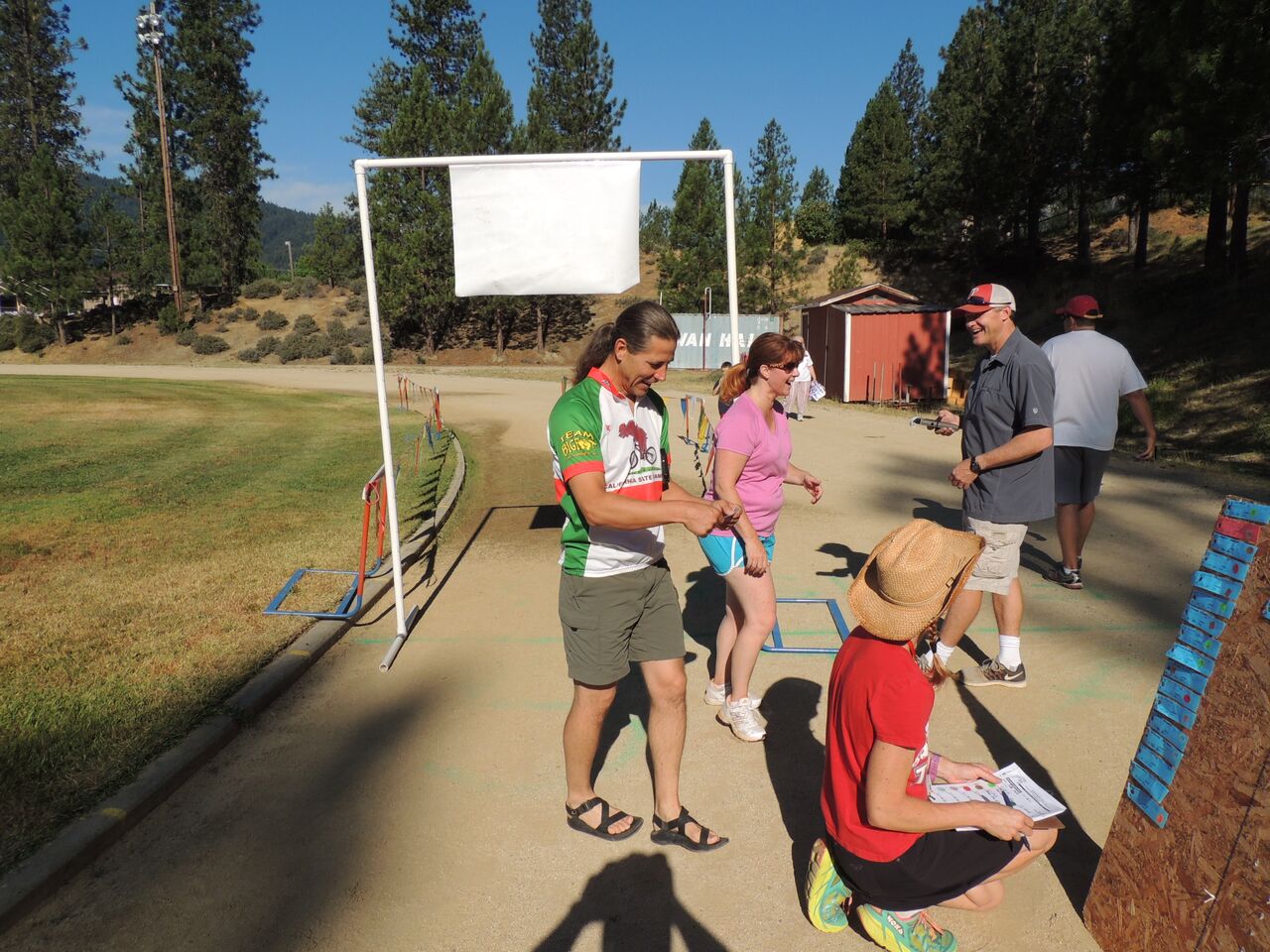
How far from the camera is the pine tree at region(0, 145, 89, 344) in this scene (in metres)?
39.8

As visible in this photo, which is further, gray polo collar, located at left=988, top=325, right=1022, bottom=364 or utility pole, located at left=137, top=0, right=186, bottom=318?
utility pole, located at left=137, top=0, right=186, bottom=318

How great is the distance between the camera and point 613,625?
2.94 meters

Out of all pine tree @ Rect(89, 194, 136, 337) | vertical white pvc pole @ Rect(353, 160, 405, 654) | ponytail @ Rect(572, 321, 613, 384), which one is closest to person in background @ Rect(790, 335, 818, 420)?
vertical white pvc pole @ Rect(353, 160, 405, 654)

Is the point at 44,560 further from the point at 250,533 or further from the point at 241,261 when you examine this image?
the point at 241,261

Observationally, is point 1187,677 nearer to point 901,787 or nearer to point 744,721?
point 901,787

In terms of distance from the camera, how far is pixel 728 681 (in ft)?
14.1

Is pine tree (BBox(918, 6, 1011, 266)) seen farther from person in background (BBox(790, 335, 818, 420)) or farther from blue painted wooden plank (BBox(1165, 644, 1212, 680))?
blue painted wooden plank (BBox(1165, 644, 1212, 680))

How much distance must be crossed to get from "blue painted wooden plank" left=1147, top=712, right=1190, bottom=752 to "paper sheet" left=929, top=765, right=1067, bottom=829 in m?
0.36

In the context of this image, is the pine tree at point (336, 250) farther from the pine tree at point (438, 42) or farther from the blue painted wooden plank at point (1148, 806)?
the blue painted wooden plank at point (1148, 806)

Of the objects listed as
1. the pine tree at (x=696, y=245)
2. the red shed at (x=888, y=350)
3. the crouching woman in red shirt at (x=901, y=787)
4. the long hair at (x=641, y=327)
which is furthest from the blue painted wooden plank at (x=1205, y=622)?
the pine tree at (x=696, y=245)

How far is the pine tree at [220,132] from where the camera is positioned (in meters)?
48.4

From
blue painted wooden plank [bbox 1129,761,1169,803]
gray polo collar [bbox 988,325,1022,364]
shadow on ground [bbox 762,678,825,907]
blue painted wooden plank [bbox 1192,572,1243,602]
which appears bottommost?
shadow on ground [bbox 762,678,825,907]

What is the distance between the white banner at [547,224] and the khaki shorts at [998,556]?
7.30ft

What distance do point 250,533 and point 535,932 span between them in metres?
5.97
